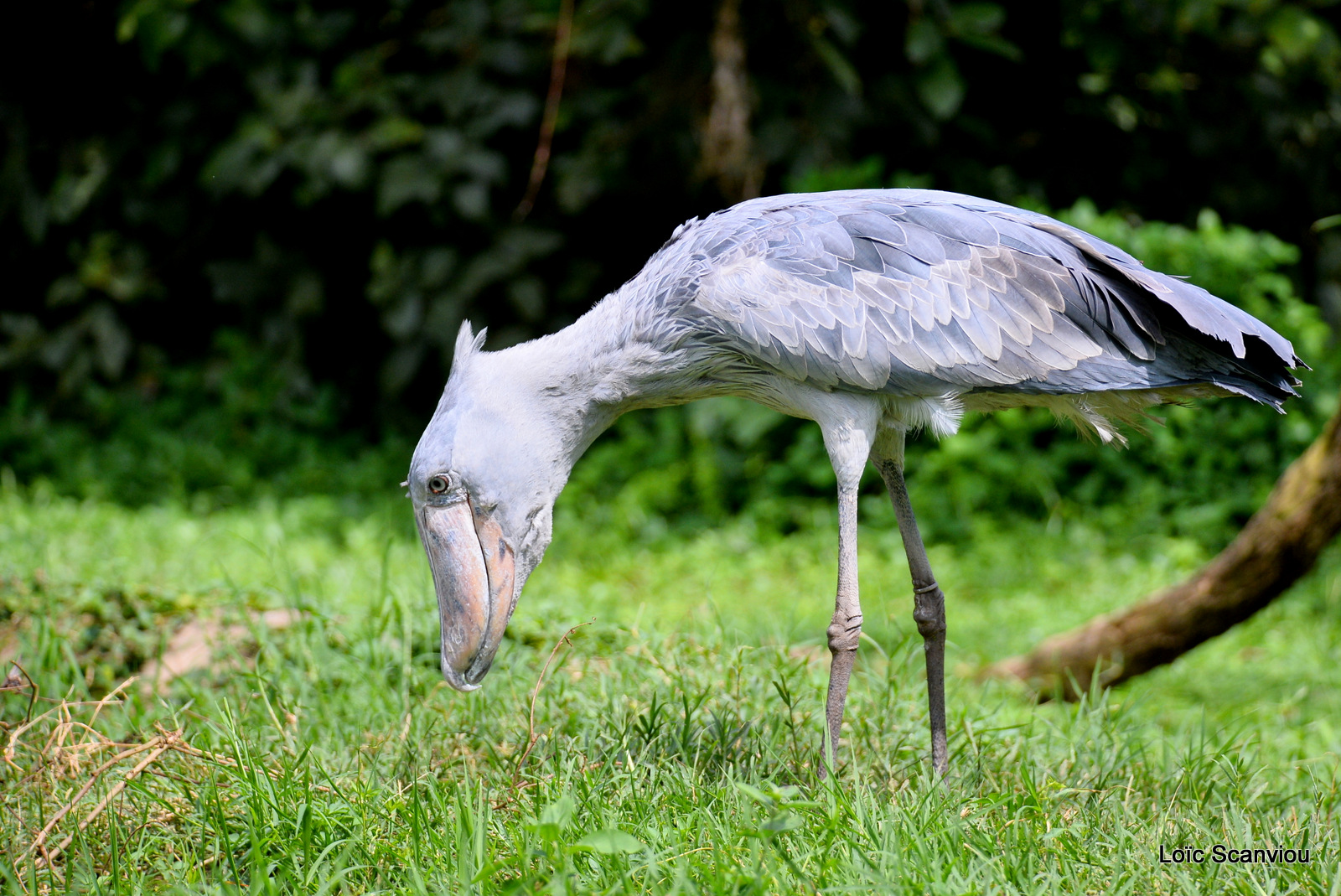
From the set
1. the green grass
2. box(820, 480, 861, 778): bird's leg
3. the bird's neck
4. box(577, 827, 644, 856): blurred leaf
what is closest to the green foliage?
the green grass

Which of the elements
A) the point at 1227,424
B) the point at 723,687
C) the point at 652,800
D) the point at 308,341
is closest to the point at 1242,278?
the point at 1227,424

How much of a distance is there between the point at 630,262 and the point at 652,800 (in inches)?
196

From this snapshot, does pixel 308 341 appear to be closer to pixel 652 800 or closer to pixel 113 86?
pixel 113 86

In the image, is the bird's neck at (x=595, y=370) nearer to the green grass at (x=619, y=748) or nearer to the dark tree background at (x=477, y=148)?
the green grass at (x=619, y=748)

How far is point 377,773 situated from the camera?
2.70 metres

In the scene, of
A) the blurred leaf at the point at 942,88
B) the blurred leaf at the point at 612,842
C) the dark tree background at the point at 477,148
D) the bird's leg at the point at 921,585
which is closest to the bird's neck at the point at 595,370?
the bird's leg at the point at 921,585

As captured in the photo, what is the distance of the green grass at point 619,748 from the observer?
2.19m

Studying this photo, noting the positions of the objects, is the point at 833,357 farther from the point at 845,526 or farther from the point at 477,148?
the point at 477,148

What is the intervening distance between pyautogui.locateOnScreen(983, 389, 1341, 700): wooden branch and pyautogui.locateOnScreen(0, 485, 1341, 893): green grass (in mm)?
237

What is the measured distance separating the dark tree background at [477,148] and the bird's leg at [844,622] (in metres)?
3.40

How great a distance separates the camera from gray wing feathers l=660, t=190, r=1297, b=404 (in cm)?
260

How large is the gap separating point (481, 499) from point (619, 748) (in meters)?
0.66

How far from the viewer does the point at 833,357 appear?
2580mm

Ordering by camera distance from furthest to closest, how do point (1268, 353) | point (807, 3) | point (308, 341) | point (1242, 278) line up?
point (308, 341)
point (807, 3)
point (1242, 278)
point (1268, 353)
